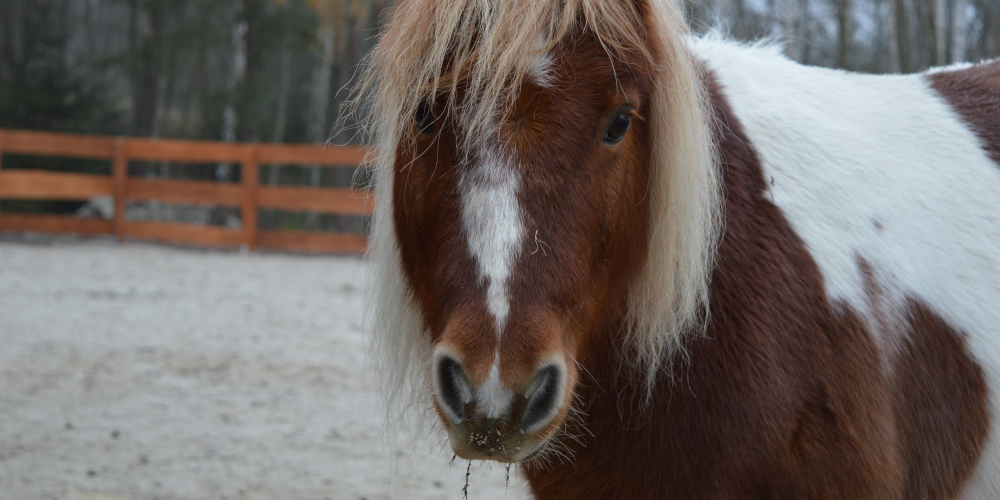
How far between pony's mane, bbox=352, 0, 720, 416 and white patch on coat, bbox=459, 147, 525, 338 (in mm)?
75

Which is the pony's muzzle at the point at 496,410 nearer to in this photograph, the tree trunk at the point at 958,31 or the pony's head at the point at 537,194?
the pony's head at the point at 537,194

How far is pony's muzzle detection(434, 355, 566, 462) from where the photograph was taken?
1.29 meters

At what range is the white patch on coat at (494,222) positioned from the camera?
134 centimetres

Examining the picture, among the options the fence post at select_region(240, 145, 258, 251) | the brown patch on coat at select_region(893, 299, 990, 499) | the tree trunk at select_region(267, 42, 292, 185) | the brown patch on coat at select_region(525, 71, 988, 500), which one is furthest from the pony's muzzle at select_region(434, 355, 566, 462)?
the tree trunk at select_region(267, 42, 292, 185)

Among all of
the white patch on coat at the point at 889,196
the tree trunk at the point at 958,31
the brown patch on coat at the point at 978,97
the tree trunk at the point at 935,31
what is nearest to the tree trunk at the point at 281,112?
the tree trunk at the point at 935,31

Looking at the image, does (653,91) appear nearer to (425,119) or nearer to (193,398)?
(425,119)

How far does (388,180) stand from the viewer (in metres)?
1.86

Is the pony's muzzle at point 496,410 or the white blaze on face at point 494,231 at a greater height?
the white blaze on face at point 494,231

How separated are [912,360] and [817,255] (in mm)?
336

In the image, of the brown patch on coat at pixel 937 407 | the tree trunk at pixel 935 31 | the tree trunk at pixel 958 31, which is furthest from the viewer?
the tree trunk at pixel 958 31

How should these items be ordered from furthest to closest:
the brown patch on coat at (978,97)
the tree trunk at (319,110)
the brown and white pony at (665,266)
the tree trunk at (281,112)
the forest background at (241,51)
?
the tree trunk at (281,112) → the tree trunk at (319,110) → the forest background at (241,51) → the brown patch on coat at (978,97) → the brown and white pony at (665,266)

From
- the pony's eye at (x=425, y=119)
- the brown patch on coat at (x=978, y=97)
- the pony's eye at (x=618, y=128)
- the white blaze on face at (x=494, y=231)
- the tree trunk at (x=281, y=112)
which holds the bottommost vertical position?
the tree trunk at (x=281, y=112)

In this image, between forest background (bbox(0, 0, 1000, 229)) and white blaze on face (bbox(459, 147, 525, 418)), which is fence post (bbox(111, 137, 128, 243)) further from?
white blaze on face (bbox(459, 147, 525, 418))

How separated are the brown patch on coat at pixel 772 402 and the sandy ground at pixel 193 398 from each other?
718 millimetres
